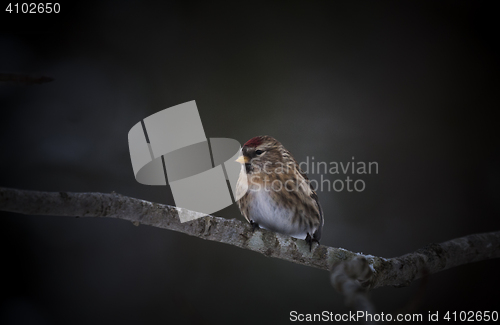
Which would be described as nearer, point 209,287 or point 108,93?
point 209,287

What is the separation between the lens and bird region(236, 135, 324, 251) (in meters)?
1.26

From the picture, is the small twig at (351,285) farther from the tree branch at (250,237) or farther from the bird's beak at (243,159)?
the bird's beak at (243,159)

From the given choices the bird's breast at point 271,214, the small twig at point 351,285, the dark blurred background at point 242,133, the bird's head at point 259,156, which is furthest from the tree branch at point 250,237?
the dark blurred background at point 242,133

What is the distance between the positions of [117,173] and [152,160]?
0.51 meters

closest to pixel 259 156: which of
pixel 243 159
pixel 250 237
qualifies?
pixel 243 159

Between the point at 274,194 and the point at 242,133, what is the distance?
20.8 inches

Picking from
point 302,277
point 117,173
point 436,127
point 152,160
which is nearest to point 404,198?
point 436,127

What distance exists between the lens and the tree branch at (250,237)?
698 millimetres

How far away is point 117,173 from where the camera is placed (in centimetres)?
171

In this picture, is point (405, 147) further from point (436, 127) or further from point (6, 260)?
point (6, 260)

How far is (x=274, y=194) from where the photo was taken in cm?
127

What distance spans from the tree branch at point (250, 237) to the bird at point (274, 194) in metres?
0.16

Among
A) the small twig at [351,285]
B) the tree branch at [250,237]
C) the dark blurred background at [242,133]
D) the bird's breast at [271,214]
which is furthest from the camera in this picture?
the dark blurred background at [242,133]

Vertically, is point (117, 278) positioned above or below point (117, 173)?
below
